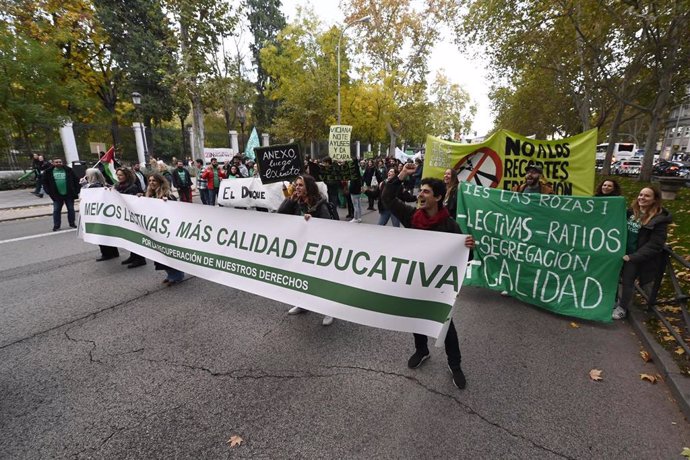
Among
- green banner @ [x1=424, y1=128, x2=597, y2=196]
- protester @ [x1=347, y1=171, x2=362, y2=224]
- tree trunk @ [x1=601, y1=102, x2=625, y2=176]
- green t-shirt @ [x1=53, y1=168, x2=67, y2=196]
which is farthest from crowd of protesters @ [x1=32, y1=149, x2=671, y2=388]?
tree trunk @ [x1=601, y1=102, x2=625, y2=176]

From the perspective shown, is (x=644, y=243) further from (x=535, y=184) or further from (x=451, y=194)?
(x=451, y=194)

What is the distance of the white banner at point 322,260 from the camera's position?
2.79 m

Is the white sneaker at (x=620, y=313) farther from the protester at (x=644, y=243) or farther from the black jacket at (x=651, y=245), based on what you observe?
the black jacket at (x=651, y=245)

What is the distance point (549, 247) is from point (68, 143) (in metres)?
22.7

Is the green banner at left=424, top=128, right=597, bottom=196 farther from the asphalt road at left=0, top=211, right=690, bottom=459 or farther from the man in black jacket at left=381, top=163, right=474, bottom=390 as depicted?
the man in black jacket at left=381, top=163, right=474, bottom=390

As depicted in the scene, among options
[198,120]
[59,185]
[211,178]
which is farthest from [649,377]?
[198,120]

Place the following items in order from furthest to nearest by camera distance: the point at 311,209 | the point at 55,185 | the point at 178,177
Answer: the point at 178,177 → the point at 55,185 → the point at 311,209

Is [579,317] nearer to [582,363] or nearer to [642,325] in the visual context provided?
[642,325]

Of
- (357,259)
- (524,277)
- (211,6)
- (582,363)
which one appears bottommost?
(582,363)

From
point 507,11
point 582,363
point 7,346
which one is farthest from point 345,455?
point 507,11

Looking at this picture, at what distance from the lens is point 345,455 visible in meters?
2.27

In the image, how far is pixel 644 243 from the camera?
12.8 feet

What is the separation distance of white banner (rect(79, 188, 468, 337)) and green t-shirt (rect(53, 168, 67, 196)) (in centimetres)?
567

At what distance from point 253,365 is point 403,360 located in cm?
148
